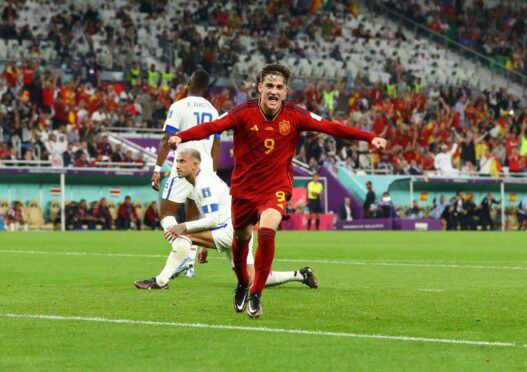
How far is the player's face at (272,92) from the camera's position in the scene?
9.95m

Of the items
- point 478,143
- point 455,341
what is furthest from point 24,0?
point 455,341

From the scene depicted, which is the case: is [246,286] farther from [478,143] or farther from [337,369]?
[478,143]

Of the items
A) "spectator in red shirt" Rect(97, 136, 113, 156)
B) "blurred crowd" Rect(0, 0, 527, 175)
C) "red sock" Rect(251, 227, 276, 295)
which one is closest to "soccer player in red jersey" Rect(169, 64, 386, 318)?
"red sock" Rect(251, 227, 276, 295)

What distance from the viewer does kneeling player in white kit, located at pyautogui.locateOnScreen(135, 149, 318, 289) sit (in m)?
12.5

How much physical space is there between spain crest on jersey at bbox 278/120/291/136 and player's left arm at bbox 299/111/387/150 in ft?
0.45

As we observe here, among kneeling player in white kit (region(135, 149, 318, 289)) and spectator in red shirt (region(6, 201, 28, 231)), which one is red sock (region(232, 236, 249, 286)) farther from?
spectator in red shirt (region(6, 201, 28, 231))

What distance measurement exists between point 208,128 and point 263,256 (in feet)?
3.80

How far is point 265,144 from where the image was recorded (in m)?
10.1

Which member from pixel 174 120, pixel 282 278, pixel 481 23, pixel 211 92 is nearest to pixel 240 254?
pixel 282 278

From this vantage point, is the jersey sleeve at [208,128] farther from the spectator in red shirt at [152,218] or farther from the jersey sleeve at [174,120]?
the spectator in red shirt at [152,218]

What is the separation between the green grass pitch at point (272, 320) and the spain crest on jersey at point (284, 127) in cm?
150

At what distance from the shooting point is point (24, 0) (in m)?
42.5

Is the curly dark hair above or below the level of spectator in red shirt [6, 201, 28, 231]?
above

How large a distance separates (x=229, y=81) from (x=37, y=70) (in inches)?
319
